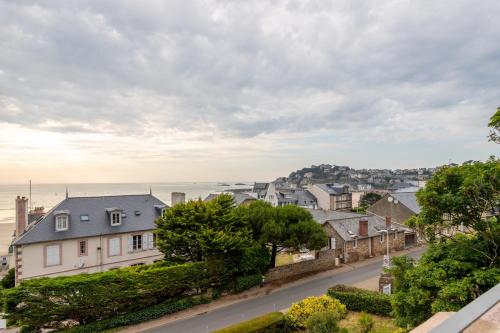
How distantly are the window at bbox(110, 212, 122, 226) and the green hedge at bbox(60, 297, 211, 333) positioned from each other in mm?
10986

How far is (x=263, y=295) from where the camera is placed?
23297 millimetres

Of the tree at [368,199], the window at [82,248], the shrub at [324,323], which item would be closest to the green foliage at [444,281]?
the shrub at [324,323]

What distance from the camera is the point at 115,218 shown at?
28.1m

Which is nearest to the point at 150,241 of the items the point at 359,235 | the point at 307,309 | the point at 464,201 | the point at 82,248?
the point at 82,248

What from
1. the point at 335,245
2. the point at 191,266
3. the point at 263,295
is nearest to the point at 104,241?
the point at 191,266

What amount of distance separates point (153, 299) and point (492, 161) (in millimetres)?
19769

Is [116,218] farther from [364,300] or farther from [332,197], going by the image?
[332,197]

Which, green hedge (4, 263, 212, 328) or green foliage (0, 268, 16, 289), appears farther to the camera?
green foliage (0, 268, 16, 289)

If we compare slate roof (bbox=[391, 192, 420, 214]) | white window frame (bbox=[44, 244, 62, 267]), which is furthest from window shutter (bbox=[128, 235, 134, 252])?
slate roof (bbox=[391, 192, 420, 214])

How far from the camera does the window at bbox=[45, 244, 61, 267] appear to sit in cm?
2408

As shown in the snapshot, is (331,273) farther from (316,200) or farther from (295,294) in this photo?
(316,200)

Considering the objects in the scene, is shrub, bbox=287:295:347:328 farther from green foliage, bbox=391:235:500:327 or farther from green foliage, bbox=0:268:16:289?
green foliage, bbox=0:268:16:289

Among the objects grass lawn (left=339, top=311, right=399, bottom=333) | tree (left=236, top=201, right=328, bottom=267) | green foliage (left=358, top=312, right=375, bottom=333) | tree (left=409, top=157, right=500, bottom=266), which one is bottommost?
grass lawn (left=339, top=311, right=399, bottom=333)

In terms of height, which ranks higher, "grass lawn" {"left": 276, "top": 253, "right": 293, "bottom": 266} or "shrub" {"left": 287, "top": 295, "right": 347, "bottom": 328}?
"shrub" {"left": 287, "top": 295, "right": 347, "bottom": 328}
